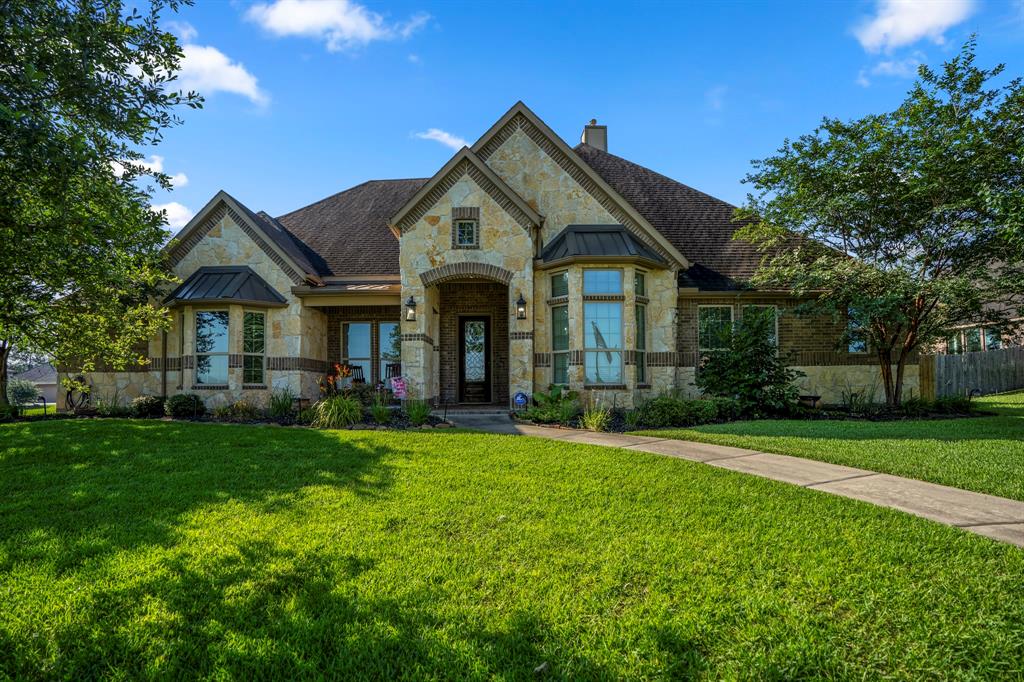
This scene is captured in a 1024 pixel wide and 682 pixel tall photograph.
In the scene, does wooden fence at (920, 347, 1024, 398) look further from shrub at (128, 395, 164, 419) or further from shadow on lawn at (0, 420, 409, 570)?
shrub at (128, 395, 164, 419)

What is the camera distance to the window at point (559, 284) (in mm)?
13203

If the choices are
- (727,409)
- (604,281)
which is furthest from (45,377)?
(727,409)

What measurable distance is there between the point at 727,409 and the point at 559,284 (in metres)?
4.90

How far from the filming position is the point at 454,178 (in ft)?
43.8

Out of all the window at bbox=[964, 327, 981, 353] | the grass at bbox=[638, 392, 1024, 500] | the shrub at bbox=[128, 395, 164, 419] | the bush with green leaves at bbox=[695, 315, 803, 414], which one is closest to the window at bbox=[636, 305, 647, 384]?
the bush with green leaves at bbox=[695, 315, 803, 414]

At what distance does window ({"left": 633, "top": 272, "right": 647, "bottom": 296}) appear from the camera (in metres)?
13.2

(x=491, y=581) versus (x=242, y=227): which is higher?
(x=242, y=227)

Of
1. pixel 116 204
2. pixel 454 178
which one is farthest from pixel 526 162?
pixel 116 204

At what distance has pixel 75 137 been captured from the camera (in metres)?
6.86

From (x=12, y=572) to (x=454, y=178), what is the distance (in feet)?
37.0

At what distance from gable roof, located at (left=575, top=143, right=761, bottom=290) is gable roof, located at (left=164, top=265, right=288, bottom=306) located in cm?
963

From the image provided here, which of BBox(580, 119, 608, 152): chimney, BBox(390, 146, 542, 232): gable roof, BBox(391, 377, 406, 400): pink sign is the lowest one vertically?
BBox(391, 377, 406, 400): pink sign

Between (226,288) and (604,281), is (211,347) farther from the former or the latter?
(604,281)

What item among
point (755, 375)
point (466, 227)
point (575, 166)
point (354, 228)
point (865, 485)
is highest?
point (575, 166)
